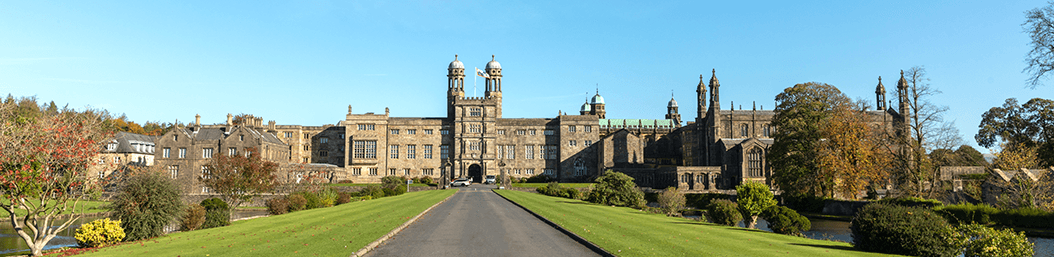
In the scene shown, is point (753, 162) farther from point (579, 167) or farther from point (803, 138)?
point (579, 167)

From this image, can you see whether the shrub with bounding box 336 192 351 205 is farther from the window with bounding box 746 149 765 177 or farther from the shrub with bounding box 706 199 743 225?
the window with bounding box 746 149 765 177

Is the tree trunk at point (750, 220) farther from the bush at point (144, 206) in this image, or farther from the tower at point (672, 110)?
the tower at point (672, 110)

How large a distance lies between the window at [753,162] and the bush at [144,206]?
65.8 metres

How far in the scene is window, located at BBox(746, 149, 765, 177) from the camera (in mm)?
74375

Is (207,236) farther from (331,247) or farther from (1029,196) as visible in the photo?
(1029,196)

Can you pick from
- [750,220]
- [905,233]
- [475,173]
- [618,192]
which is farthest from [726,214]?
[475,173]

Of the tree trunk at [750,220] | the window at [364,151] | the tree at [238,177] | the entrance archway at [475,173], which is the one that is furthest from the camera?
the entrance archway at [475,173]

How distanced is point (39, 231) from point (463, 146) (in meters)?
74.9

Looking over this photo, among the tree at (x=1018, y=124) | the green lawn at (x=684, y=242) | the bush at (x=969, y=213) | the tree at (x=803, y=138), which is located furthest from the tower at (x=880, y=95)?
the green lawn at (x=684, y=242)

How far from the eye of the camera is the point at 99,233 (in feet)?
68.6

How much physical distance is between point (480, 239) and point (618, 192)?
2725cm

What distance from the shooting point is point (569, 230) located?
72.9 ft

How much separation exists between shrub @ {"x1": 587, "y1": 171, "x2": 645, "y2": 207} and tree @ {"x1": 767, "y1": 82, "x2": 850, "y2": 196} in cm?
1356

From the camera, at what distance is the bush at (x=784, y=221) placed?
26.7m
